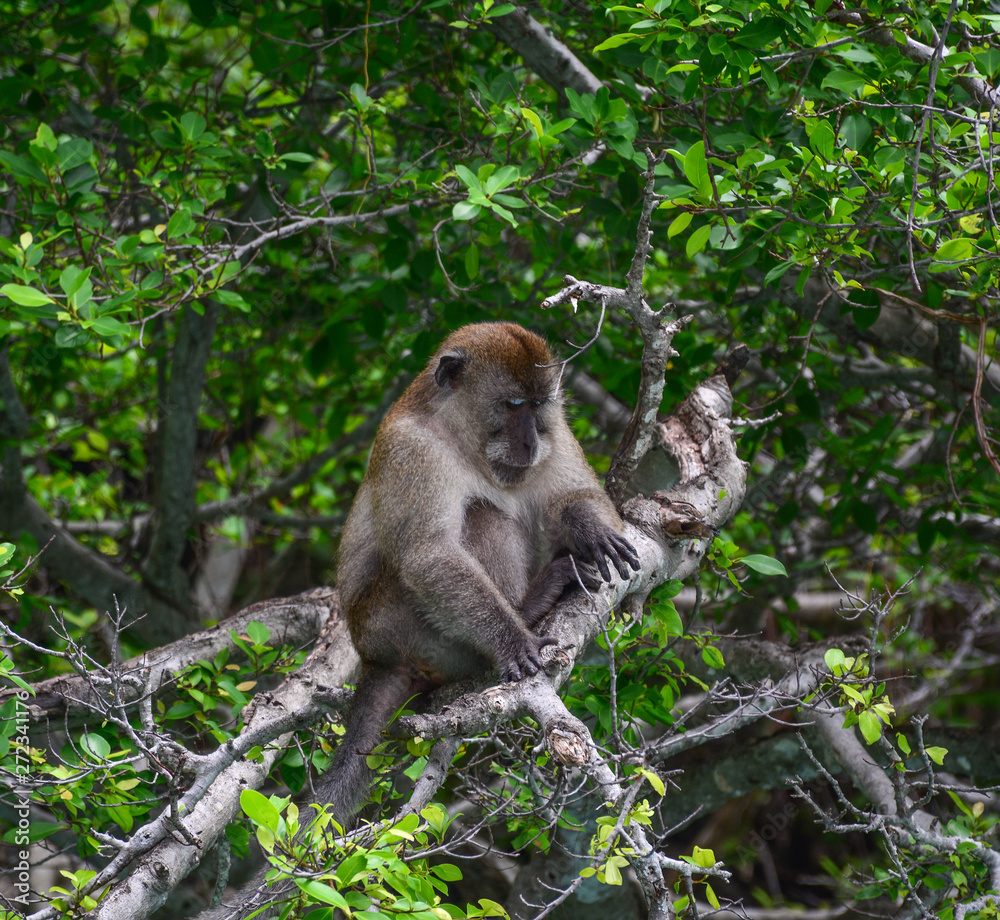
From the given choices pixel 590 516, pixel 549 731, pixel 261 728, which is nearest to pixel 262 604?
pixel 261 728

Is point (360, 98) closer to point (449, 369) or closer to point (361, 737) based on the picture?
point (449, 369)

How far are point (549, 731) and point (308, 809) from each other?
124 cm

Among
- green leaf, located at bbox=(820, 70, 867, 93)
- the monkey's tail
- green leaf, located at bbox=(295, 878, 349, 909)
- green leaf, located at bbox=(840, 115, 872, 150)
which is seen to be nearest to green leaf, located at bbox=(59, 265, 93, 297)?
the monkey's tail

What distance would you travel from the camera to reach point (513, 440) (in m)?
4.14

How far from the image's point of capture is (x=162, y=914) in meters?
5.52

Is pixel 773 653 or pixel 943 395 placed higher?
pixel 943 395

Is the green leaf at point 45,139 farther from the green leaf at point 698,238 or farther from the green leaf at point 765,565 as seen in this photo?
the green leaf at point 765,565

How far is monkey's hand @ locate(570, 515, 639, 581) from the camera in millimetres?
3631

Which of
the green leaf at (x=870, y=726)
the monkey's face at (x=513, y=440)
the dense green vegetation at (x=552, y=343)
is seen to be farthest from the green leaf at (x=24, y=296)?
the green leaf at (x=870, y=726)

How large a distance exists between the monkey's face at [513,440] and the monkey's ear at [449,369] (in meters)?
0.25

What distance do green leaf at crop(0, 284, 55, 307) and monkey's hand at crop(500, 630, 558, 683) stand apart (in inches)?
91.1

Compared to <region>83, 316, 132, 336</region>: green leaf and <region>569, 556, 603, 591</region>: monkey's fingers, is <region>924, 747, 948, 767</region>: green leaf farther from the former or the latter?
<region>83, 316, 132, 336</region>: green leaf

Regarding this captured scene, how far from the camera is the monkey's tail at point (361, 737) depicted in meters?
3.55

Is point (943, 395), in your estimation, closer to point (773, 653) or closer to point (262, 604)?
point (773, 653)
